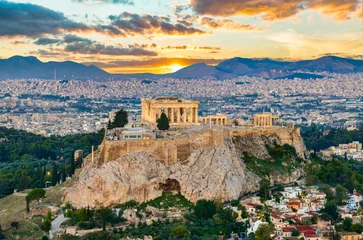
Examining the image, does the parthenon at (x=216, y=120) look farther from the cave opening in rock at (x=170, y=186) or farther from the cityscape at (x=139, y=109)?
the cityscape at (x=139, y=109)

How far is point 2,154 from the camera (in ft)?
228

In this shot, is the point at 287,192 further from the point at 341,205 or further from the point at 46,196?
the point at 46,196

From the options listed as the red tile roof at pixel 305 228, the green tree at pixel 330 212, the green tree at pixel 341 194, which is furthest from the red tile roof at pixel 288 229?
the green tree at pixel 341 194

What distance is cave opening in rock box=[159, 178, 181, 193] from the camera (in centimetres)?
3959

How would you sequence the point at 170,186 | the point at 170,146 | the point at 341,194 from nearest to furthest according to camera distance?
the point at 170,186 → the point at 170,146 → the point at 341,194

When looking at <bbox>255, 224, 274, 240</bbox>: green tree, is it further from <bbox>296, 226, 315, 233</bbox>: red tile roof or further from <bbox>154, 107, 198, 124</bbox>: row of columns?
<bbox>154, 107, 198, 124</bbox>: row of columns

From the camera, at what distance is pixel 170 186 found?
130 ft

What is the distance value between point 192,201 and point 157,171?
10.7ft

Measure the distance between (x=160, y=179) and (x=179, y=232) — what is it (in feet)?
22.0

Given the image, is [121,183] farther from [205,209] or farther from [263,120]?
[263,120]

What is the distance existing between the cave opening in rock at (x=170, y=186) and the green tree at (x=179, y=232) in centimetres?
630

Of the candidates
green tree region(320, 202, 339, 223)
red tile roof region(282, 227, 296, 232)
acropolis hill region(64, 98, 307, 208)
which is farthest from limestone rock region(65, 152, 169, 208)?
green tree region(320, 202, 339, 223)

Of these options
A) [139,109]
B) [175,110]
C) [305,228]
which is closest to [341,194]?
[305,228]

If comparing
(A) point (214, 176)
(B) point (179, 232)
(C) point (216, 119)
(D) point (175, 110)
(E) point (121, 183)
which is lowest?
(B) point (179, 232)
